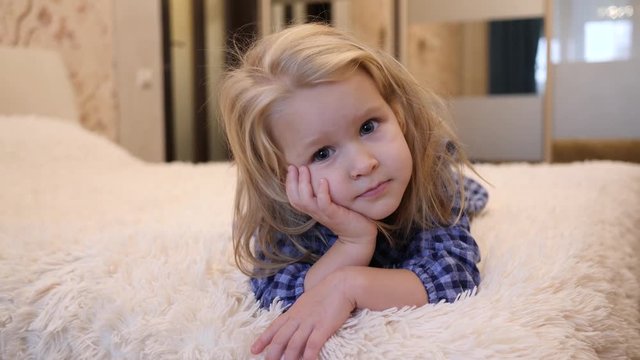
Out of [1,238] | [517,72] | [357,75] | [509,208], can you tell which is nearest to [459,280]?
[357,75]

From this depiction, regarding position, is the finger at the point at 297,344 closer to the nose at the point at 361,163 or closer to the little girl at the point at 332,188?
the little girl at the point at 332,188

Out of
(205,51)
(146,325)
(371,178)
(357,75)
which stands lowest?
(146,325)

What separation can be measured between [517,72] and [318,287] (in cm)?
358

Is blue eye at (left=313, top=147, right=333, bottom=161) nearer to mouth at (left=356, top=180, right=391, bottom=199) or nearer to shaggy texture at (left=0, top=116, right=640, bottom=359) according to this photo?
mouth at (left=356, top=180, right=391, bottom=199)

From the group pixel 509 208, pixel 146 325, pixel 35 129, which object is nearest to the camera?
pixel 146 325

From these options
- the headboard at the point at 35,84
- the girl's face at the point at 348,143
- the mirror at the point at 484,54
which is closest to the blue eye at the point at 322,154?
the girl's face at the point at 348,143

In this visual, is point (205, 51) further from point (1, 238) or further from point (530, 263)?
point (530, 263)

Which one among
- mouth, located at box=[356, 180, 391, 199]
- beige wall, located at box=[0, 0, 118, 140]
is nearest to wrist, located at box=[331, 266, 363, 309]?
mouth, located at box=[356, 180, 391, 199]

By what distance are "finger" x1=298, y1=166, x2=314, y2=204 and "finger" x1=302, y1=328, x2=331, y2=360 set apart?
18 centimetres

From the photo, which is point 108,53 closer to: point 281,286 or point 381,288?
point 281,286

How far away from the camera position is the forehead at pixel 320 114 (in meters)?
0.74

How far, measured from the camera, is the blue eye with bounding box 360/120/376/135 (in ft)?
2.53

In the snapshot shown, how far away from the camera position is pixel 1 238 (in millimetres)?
981

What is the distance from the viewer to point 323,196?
0.74 m
